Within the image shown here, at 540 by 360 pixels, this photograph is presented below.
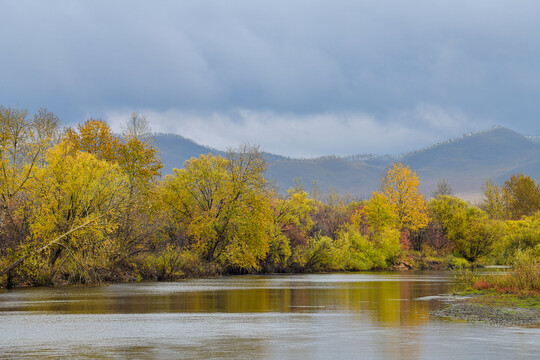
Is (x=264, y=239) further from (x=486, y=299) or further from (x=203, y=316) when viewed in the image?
(x=203, y=316)

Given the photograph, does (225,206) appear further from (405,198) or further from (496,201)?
(496,201)

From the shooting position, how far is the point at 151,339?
18141 millimetres

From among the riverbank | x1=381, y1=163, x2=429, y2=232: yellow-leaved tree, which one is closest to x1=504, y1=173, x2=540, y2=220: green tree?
x1=381, y1=163, x2=429, y2=232: yellow-leaved tree

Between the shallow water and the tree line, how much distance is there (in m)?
15.1

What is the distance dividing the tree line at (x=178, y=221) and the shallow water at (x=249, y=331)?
49.4ft

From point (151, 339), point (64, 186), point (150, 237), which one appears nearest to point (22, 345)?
point (151, 339)

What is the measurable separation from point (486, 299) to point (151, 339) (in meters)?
17.7

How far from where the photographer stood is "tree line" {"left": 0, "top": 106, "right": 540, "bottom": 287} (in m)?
46.6

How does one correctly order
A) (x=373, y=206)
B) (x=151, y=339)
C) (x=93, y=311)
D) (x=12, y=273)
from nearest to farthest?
(x=151, y=339) < (x=93, y=311) < (x=12, y=273) < (x=373, y=206)

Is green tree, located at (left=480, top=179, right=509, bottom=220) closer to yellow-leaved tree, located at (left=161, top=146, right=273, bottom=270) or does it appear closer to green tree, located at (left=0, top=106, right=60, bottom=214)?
yellow-leaved tree, located at (left=161, top=146, right=273, bottom=270)

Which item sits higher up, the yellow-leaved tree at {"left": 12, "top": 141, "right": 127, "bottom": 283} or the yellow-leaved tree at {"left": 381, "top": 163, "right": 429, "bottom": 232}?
the yellow-leaved tree at {"left": 381, "top": 163, "right": 429, "bottom": 232}

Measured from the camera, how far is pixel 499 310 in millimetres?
25344

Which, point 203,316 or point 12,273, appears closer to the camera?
point 203,316

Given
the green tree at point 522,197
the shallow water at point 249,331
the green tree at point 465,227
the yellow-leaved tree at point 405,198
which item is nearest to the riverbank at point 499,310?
the shallow water at point 249,331
